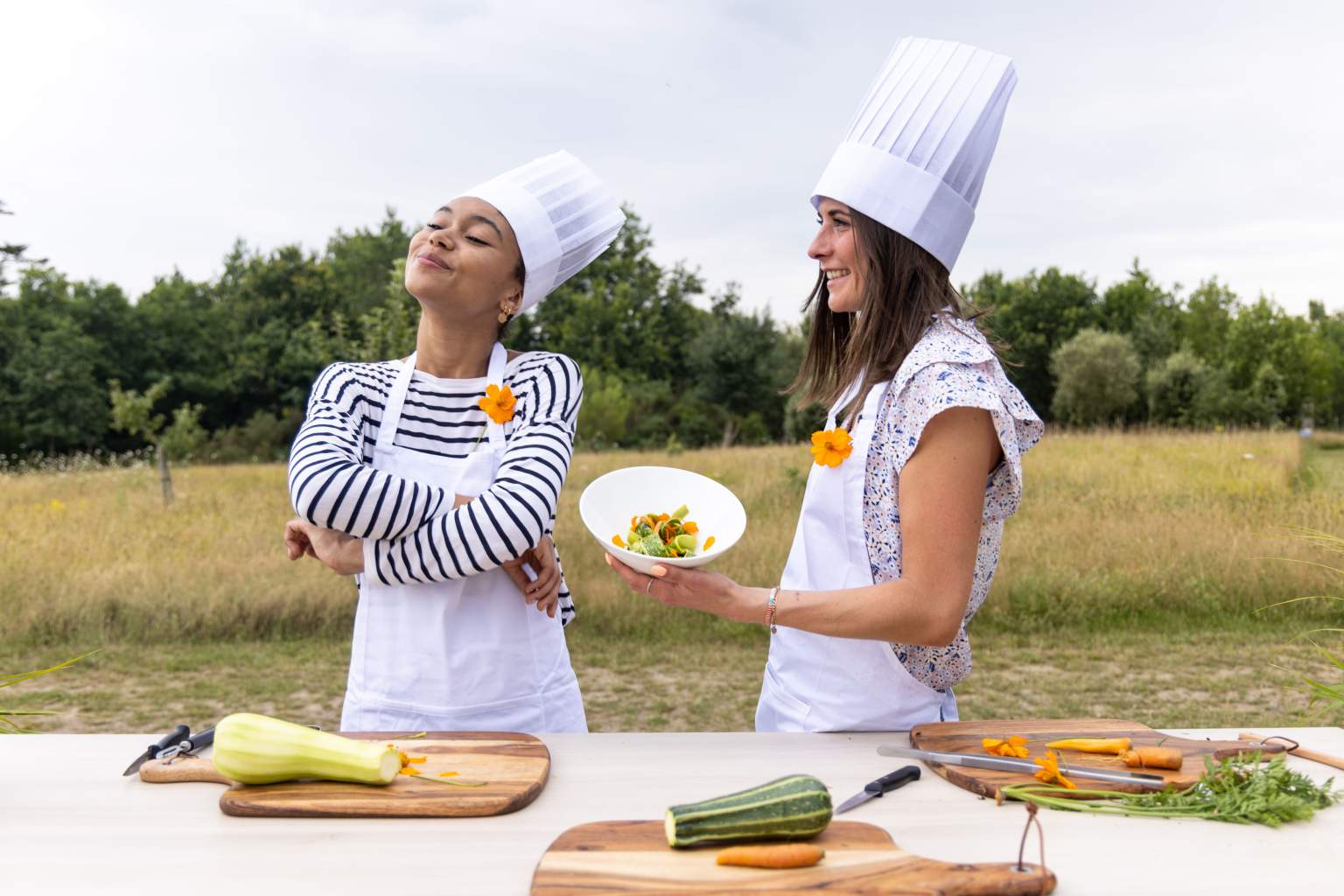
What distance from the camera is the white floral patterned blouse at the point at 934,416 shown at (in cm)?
212

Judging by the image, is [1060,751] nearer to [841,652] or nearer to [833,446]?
[841,652]

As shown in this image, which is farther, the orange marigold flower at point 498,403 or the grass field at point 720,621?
the grass field at point 720,621

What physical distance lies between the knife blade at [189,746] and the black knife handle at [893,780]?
1251 mm

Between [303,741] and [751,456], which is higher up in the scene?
[751,456]

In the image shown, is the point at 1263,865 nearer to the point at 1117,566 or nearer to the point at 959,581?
the point at 959,581

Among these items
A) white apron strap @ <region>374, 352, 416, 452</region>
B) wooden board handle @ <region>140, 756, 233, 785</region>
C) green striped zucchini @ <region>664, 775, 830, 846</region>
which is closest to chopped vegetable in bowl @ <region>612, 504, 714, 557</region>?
green striped zucchini @ <region>664, 775, 830, 846</region>

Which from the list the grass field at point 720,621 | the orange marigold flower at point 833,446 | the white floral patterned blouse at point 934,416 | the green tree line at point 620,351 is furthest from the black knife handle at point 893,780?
the green tree line at point 620,351

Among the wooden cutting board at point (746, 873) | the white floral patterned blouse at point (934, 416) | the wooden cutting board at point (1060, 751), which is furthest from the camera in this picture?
the white floral patterned blouse at point (934, 416)

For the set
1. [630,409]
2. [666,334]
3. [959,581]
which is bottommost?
[959,581]

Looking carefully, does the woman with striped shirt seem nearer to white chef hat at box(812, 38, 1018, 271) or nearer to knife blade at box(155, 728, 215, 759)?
knife blade at box(155, 728, 215, 759)

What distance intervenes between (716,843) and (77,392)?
115ft

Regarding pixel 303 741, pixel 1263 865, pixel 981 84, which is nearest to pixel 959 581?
pixel 1263 865

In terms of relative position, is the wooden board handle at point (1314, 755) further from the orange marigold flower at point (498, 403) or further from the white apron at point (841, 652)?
the orange marigold flower at point (498, 403)

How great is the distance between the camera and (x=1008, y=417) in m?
2.16
